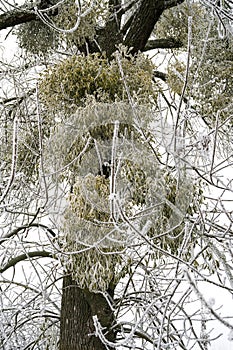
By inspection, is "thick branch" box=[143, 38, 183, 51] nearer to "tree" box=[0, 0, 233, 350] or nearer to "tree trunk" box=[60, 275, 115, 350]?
"tree" box=[0, 0, 233, 350]

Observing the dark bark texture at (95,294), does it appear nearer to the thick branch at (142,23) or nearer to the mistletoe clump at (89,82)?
the thick branch at (142,23)

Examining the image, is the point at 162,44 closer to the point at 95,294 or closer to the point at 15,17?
the point at 15,17

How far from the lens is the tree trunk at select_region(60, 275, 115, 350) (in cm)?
146

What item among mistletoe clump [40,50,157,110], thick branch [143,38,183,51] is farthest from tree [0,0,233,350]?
thick branch [143,38,183,51]

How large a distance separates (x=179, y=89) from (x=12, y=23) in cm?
42

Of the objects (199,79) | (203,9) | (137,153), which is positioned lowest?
(137,153)

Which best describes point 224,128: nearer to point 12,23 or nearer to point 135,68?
point 135,68

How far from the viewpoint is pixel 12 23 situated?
1.48 meters

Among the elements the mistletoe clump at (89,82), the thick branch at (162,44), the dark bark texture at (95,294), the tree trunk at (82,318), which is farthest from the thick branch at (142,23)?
the tree trunk at (82,318)

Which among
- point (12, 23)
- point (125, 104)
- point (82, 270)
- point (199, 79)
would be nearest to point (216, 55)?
point (199, 79)

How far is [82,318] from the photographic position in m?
1.50

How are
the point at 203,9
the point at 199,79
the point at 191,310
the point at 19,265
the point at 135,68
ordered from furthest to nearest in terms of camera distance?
the point at 19,265
the point at 191,310
the point at 203,9
the point at 199,79
the point at 135,68

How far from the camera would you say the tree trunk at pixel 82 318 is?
57.6 inches

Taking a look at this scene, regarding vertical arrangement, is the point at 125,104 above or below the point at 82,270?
above
